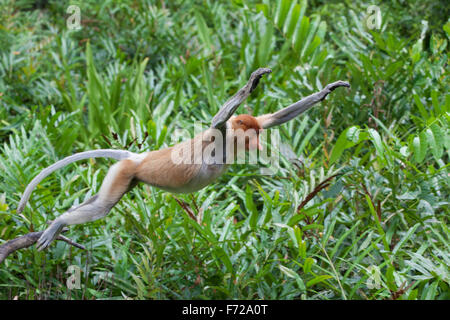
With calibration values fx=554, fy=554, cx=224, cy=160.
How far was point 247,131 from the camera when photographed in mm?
1524

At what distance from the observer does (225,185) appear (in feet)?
11.2

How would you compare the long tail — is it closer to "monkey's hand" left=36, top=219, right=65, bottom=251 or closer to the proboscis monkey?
the proboscis monkey

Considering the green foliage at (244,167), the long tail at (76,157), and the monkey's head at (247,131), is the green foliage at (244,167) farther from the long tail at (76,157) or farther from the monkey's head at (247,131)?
the monkey's head at (247,131)

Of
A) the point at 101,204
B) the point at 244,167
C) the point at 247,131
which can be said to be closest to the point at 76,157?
the point at 101,204

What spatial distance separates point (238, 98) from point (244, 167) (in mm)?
2146

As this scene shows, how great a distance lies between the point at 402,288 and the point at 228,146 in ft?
3.88

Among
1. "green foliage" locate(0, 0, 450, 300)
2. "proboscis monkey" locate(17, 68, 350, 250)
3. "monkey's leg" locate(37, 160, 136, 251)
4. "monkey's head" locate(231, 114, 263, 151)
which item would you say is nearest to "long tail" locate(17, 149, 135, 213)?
"proboscis monkey" locate(17, 68, 350, 250)

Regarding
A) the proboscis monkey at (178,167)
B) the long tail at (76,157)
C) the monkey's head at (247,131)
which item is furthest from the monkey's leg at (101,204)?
the monkey's head at (247,131)

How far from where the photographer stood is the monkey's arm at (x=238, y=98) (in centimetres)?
133

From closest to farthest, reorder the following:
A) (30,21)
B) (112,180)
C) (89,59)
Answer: (112,180), (89,59), (30,21)

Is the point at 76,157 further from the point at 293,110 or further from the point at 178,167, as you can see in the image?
the point at 293,110

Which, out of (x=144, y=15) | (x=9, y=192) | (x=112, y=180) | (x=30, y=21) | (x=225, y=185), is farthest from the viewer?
(x=30, y=21)
